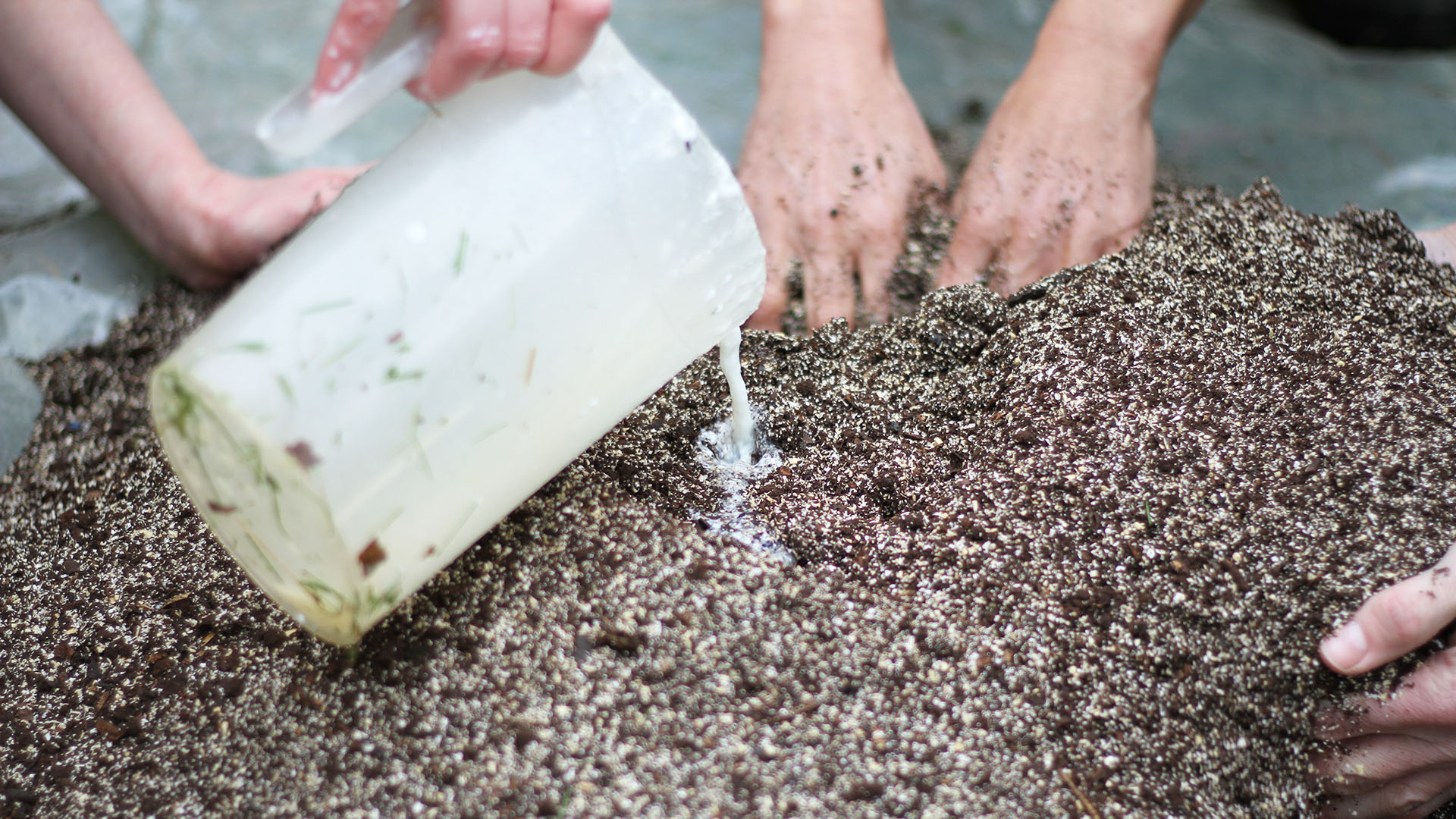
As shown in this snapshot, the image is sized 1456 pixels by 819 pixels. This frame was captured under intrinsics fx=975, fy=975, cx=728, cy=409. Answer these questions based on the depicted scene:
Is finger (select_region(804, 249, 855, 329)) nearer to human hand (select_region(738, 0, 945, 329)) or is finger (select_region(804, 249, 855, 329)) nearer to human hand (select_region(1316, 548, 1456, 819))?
human hand (select_region(738, 0, 945, 329))

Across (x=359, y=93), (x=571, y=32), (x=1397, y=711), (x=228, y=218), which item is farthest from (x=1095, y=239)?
(x=228, y=218)

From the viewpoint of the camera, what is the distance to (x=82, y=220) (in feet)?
5.11

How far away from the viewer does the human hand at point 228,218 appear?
138cm

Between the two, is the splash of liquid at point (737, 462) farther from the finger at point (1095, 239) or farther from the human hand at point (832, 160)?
the finger at point (1095, 239)

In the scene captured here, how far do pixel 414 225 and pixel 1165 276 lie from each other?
0.82 metres

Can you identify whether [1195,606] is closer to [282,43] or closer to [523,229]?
[523,229]

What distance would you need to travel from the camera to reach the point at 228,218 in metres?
1.39

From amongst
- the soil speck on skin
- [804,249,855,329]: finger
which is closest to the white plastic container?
the soil speck on skin

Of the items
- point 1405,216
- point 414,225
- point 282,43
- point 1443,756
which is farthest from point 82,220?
point 1405,216

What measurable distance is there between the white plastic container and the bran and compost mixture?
13 cm

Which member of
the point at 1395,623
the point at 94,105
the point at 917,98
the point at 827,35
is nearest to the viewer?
the point at 1395,623

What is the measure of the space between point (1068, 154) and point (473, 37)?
0.96 meters

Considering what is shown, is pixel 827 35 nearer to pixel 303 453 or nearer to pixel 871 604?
pixel 871 604

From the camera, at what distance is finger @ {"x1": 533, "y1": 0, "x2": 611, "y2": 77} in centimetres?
67
